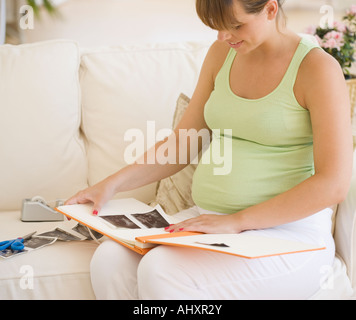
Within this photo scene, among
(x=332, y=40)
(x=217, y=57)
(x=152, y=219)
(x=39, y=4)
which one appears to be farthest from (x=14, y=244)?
(x=39, y=4)

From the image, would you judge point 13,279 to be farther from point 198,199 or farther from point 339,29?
point 339,29

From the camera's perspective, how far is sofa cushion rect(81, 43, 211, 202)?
6.23 ft

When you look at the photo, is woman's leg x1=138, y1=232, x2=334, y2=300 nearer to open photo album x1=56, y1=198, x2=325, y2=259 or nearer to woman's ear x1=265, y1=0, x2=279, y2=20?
open photo album x1=56, y1=198, x2=325, y2=259

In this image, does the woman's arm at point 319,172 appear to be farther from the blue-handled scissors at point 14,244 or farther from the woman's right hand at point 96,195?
the blue-handled scissors at point 14,244

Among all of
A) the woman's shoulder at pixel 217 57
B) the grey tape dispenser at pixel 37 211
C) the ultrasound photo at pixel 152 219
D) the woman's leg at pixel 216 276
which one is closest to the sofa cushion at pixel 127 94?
the grey tape dispenser at pixel 37 211

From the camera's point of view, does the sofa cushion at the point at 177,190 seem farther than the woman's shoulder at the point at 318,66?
Yes

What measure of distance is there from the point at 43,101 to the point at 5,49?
0.82 feet

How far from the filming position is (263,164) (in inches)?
55.0

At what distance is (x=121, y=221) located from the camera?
137cm

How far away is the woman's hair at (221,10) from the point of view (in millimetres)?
1267

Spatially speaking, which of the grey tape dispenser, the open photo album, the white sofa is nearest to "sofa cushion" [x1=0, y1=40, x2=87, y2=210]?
the white sofa

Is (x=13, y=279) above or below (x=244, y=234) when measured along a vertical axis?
below

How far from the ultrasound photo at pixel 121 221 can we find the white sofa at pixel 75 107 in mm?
400
